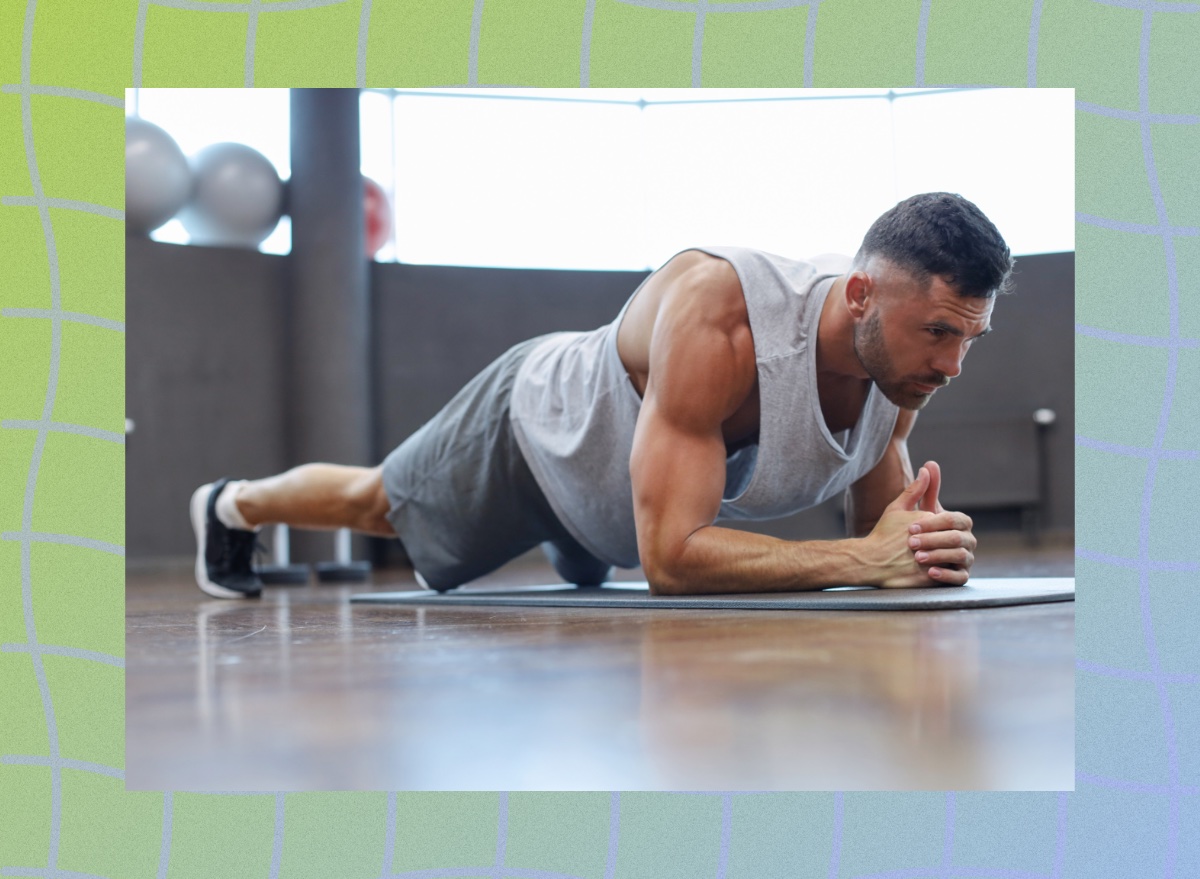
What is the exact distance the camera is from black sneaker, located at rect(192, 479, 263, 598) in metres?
2.29

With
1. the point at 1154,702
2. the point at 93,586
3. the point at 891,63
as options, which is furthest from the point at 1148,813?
the point at 93,586

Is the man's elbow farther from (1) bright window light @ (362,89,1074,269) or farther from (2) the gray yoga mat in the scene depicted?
(1) bright window light @ (362,89,1074,269)

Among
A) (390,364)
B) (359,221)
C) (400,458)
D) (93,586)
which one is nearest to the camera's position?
(93,586)

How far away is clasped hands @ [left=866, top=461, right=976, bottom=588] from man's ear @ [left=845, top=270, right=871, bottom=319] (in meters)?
0.23

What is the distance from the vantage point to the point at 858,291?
155 cm

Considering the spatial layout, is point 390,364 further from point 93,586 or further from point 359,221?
point 93,586

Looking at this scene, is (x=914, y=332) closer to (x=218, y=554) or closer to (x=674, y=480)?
(x=674, y=480)

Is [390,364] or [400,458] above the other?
[390,364]

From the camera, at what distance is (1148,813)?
3.79 ft


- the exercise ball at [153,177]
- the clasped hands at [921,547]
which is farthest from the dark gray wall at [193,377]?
the clasped hands at [921,547]

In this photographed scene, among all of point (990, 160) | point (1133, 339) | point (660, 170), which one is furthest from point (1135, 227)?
point (660, 170)

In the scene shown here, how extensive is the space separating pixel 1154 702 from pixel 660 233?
13.4 ft

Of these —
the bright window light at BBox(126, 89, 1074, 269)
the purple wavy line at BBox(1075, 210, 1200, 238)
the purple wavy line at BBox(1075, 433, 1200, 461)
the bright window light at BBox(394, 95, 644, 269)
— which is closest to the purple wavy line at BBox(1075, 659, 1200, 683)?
the purple wavy line at BBox(1075, 433, 1200, 461)

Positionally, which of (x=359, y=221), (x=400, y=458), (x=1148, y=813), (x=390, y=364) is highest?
(x=359, y=221)
